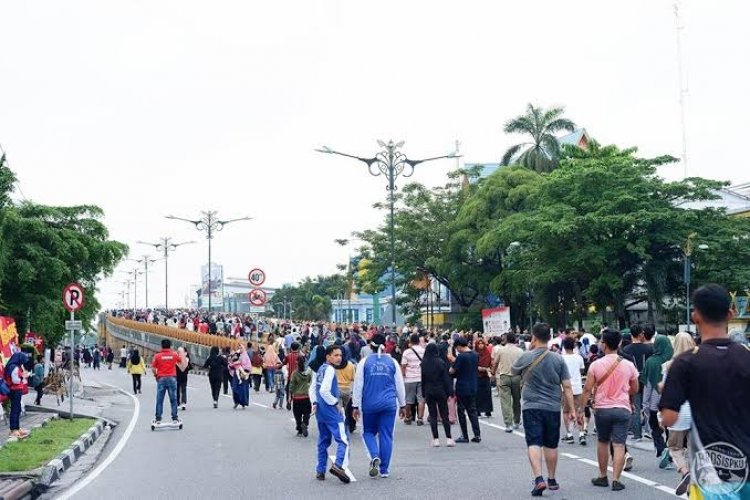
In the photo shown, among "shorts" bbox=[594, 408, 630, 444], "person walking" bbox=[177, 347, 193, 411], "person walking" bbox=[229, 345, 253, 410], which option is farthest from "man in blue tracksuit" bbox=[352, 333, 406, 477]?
"person walking" bbox=[229, 345, 253, 410]

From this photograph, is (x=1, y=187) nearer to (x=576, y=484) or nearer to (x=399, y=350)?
(x=399, y=350)

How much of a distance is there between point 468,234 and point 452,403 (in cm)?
2691

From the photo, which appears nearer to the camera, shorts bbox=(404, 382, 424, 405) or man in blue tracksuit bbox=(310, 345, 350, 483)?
man in blue tracksuit bbox=(310, 345, 350, 483)

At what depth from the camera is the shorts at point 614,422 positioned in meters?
10.4

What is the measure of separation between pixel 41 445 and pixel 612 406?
9.27 m

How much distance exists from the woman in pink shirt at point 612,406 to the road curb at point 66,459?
6.81m

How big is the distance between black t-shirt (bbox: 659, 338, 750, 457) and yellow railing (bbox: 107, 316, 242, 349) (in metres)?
30.4

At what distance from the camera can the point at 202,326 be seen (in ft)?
178

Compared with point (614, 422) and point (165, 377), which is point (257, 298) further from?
point (614, 422)

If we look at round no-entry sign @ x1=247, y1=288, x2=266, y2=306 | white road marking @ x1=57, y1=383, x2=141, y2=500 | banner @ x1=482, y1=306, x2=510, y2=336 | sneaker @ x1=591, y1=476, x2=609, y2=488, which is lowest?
white road marking @ x1=57, y1=383, x2=141, y2=500

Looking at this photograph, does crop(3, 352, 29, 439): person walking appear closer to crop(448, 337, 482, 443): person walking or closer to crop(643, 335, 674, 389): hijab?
crop(448, 337, 482, 443): person walking

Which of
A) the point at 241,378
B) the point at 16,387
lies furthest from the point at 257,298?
the point at 16,387

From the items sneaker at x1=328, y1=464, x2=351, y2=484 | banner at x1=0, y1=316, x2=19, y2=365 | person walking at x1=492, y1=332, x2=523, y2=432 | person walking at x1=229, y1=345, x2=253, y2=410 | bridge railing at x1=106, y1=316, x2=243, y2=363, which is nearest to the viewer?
sneaker at x1=328, y1=464, x2=351, y2=484

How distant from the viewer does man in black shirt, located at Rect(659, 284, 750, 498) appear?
16.0ft
